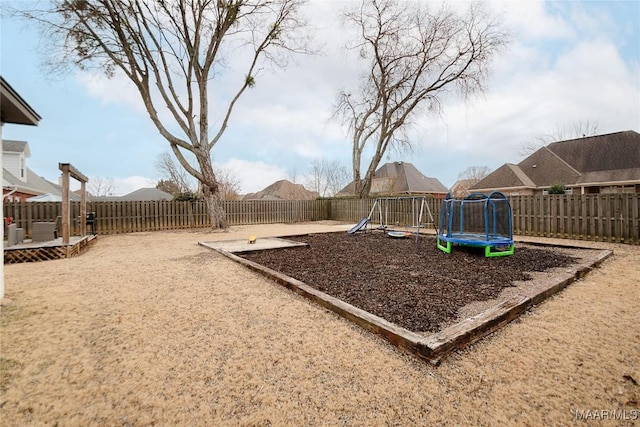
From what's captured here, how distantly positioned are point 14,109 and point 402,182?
3041 cm

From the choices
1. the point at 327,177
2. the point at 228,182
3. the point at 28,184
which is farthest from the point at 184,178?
the point at 327,177

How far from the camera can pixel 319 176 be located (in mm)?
35594

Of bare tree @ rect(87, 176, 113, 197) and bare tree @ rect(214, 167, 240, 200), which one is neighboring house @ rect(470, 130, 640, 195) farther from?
bare tree @ rect(87, 176, 113, 197)

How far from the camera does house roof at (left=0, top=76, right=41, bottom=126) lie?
3135 millimetres

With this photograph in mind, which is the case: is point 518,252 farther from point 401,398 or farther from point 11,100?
point 11,100

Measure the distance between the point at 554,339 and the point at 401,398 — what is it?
1.61 metres

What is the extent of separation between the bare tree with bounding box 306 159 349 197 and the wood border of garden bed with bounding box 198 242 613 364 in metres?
31.5

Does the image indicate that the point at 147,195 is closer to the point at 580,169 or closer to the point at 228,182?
the point at 228,182

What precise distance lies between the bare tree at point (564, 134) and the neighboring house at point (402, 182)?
357 inches

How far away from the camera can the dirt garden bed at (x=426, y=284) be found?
2.43 meters

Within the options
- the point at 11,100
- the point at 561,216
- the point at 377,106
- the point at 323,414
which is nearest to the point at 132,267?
the point at 11,100

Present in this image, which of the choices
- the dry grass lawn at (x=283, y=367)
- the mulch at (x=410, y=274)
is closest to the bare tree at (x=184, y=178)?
the mulch at (x=410, y=274)

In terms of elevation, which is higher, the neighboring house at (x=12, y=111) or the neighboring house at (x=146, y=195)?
the neighboring house at (x=146, y=195)

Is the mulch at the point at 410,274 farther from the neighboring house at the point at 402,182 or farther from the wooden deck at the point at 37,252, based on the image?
the neighboring house at the point at 402,182
